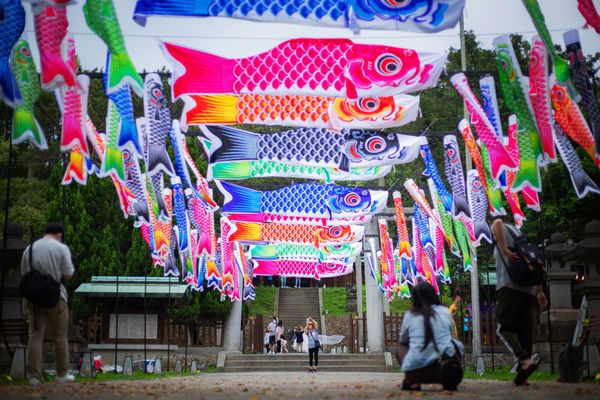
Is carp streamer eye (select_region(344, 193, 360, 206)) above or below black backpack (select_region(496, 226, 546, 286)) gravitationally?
above

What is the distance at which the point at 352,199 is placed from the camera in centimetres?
2378

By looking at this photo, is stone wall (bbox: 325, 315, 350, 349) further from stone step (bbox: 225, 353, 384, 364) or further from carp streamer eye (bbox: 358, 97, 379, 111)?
carp streamer eye (bbox: 358, 97, 379, 111)

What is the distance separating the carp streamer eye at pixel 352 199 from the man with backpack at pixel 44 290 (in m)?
14.4

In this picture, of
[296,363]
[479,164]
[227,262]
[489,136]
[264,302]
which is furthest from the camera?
[264,302]

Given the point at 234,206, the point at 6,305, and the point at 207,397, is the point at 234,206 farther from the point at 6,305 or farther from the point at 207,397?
the point at 207,397

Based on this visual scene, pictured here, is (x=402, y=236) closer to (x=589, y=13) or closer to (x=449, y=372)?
(x=589, y=13)

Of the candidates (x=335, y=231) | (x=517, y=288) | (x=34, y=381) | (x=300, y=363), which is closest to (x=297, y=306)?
(x=300, y=363)

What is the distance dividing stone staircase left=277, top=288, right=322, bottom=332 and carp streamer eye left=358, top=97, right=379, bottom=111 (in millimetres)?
31944

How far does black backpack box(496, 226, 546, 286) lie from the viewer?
9.18 m

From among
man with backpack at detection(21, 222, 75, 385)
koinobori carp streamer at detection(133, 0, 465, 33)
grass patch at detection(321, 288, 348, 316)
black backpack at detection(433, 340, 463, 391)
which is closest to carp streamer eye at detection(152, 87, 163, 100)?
koinobori carp streamer at detection(133, 0, 465, 33)

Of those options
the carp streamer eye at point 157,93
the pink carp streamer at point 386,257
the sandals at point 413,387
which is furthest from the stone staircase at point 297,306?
the sandals at point 413,387

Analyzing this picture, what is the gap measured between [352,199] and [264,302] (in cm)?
3170

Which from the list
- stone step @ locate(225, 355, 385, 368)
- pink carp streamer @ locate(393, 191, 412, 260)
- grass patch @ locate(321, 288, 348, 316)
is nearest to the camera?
pink carp streamer @ locate(393, 191, 412, 260)

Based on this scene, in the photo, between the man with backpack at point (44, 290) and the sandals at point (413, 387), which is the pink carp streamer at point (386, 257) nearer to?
the man with backpack at point (44, 290)
